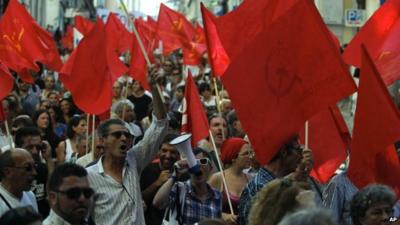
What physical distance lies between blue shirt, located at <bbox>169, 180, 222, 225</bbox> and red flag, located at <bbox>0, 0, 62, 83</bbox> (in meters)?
6.11

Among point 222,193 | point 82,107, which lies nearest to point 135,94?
point 82,107

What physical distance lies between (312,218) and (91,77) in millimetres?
7235

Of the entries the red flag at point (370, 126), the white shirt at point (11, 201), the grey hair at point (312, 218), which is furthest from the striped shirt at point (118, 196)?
the grey hair at point (312, 218)

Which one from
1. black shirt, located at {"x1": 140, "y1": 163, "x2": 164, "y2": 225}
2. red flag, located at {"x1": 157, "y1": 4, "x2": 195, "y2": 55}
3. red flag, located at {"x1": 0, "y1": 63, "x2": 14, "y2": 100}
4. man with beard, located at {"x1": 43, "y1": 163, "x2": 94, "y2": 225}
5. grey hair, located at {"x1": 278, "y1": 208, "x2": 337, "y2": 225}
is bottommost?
red flag, located at {"x1": 157, "y1": 4, "x2": 195, "y2": 55}

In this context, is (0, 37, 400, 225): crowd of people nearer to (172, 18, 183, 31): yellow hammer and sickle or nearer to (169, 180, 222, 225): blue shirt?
(169, 180, 222, 225): blue shirt

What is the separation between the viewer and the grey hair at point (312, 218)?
160 inches

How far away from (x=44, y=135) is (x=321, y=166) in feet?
16.4

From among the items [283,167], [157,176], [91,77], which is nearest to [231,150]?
[157,176]

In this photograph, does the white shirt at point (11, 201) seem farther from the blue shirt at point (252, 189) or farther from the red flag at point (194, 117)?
the red flag at point (194, 117)

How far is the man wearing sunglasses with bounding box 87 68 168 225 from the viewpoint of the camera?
7102 mm

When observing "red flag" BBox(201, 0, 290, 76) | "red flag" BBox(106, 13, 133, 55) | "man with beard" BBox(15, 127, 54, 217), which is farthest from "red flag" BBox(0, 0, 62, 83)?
"red flag" BBox(201, 0, 290, 76)

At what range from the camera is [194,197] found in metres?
7.59

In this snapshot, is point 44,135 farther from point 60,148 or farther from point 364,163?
point 364,163

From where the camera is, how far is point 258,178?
6.75 m
